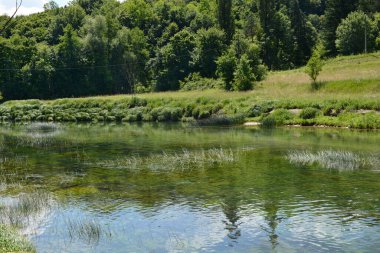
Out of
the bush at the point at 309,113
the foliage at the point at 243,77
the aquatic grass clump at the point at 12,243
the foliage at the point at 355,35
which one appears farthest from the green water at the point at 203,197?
the foliage at the point at 355,35

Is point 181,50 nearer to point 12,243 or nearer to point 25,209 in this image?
point 25,209

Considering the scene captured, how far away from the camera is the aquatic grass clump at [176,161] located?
32406mm

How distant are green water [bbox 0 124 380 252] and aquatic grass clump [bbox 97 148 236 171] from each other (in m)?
0.08

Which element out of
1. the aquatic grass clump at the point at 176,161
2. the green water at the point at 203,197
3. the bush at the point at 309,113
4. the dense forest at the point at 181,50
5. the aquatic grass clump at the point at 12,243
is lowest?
the green water at the point at 203,197

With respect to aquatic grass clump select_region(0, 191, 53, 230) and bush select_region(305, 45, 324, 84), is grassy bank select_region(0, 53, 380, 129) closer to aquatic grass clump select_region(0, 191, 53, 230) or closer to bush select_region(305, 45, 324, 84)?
bush select_region(305, 45, 324, 84)

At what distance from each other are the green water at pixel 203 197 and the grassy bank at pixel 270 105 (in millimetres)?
17946

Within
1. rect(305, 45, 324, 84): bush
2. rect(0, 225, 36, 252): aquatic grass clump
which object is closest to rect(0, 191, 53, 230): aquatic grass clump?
rect(0, 225, 36, 252): aquatic grass clump

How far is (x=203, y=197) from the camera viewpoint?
23.2m

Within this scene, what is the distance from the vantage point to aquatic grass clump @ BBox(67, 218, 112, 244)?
17.2 m

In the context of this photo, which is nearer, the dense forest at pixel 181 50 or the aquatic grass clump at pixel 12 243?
the aquatic grass clump at pixel 12 243

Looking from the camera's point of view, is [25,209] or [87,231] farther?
[25,209]

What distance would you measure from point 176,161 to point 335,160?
1129cm

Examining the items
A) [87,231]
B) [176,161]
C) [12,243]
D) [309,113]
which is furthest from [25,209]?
[309,113]

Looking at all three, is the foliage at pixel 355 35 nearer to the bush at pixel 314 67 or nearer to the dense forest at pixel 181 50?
the dense forest at pixel 181 50
